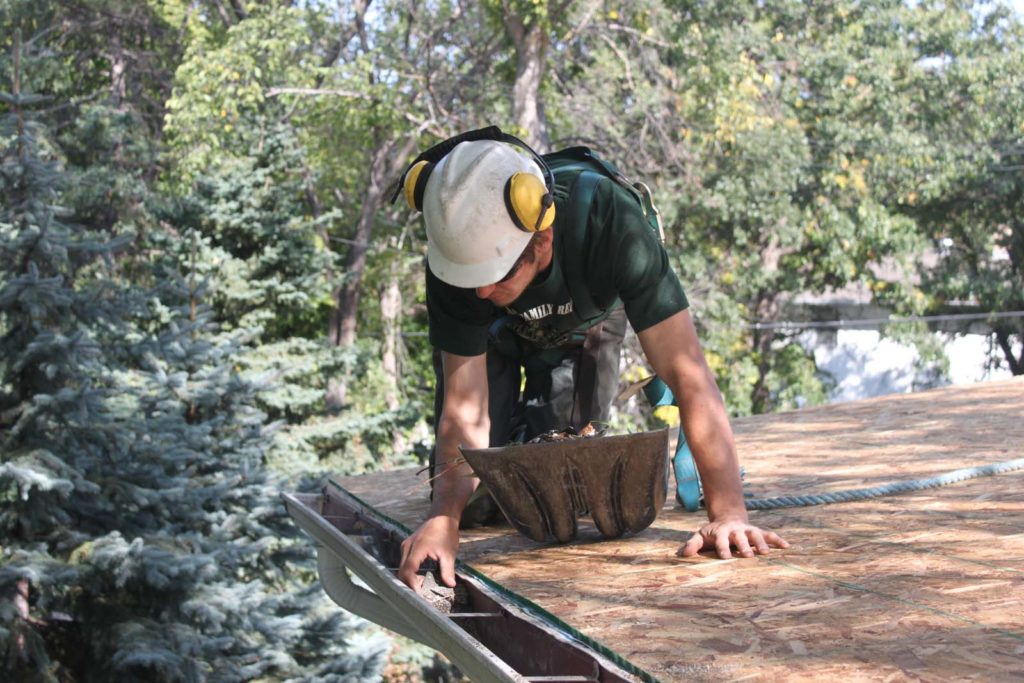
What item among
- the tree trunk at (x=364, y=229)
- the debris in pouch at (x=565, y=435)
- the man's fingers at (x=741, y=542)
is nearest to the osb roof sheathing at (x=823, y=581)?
the man's fingers at (x=741, y=542)

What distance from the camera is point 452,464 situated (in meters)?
3.04

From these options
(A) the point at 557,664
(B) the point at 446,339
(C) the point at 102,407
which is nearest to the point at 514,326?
(B) the point at 446,339

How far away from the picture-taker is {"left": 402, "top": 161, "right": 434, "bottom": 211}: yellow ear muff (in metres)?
2.87

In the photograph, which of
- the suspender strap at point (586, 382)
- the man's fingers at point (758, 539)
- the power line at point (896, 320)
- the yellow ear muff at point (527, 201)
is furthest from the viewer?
the power line at point (896, 320)

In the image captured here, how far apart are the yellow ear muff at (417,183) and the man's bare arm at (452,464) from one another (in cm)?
46

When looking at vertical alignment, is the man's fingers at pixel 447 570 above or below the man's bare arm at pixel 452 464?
below

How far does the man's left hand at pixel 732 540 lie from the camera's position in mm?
2727

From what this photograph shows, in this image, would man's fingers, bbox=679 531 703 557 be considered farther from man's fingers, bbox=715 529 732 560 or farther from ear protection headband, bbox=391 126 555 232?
ear protection headband, bbox=391 126 555 232

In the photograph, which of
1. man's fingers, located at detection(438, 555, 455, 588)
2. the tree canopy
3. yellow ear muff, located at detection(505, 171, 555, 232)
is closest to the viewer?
yellow ear muff, located at detection(505, 171, 555, 232)

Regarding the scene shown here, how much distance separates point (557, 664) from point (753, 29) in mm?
16102

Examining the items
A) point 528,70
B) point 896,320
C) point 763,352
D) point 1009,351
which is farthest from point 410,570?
point 1009,351

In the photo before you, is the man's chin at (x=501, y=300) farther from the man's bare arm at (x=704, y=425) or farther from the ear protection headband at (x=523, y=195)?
the man's bare arm at (x=704, y=425)

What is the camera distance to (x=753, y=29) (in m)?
17.0

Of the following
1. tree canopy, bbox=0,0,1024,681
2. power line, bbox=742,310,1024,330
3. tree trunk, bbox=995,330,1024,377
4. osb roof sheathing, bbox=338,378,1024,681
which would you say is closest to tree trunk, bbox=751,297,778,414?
tree canopy, bbox=0,0,1024,681
